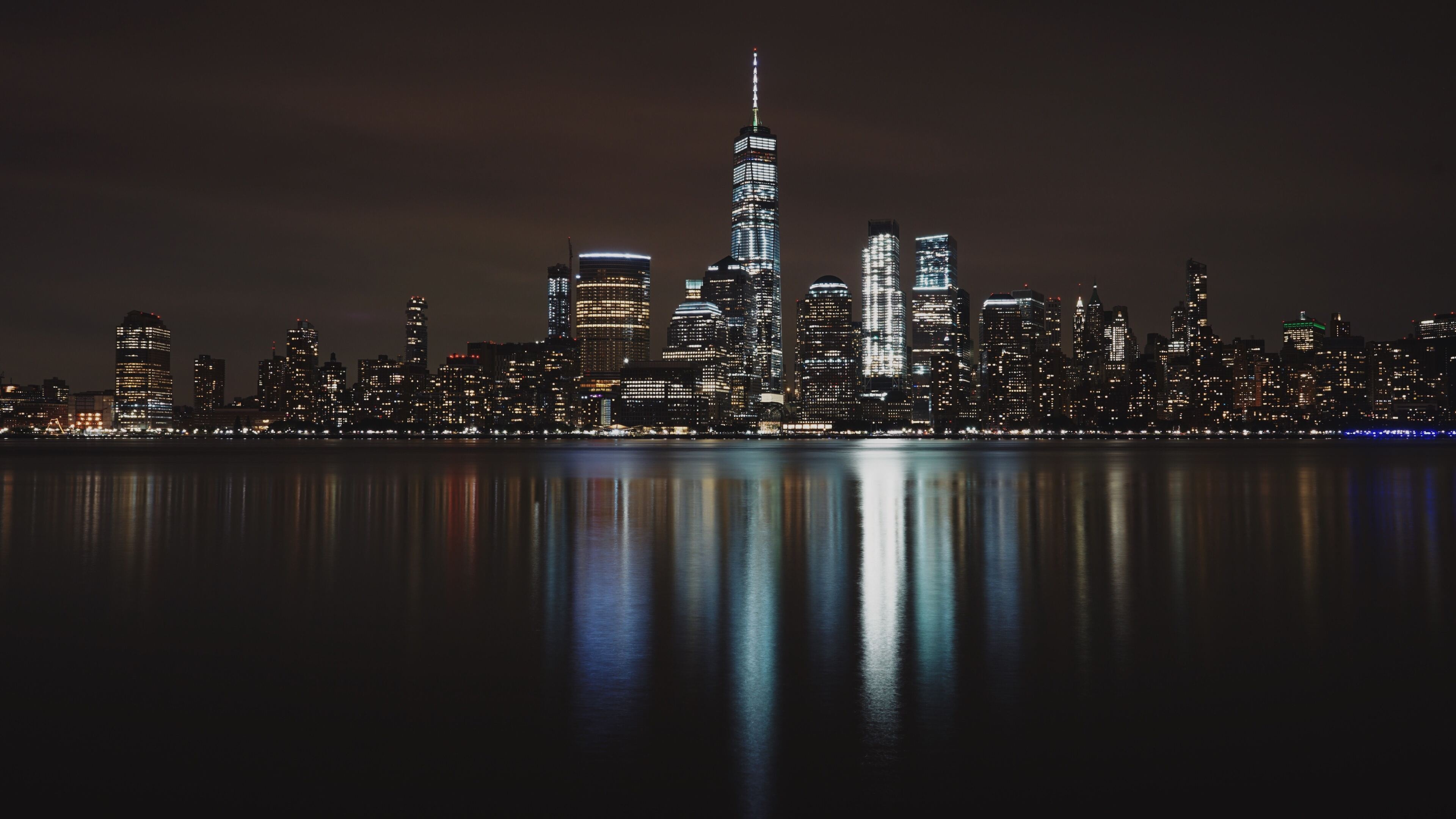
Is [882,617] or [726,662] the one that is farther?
[882,617]

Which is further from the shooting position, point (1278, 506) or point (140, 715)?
point (1278, 506)

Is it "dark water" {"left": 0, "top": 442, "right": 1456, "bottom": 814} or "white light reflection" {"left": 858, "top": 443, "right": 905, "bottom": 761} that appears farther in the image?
"white light reflection" {"left": 858, "top": 443, "right": 905, "bottom": 761}

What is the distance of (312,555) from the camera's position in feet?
86.6

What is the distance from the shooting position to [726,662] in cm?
1420

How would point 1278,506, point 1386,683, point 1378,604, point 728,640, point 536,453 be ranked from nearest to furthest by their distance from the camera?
1. point 1386,683
2. point 728,640
3. point 1378,604
4. point 1278,506
5. point 536,453

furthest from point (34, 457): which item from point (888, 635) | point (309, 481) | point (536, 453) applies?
point (888, 635)

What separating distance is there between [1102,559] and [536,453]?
115443mm

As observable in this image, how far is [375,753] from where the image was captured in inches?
400

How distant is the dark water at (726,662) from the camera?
31.2 ft

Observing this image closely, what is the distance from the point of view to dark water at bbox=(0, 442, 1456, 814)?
9523 millimetres

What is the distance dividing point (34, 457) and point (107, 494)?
71.5 m

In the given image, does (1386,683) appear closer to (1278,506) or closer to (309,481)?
→ (1278,506)

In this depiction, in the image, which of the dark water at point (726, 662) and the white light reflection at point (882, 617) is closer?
the dark water at point (726, 662)

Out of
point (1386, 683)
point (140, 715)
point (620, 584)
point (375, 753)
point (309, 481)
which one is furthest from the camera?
point (309, 481)
